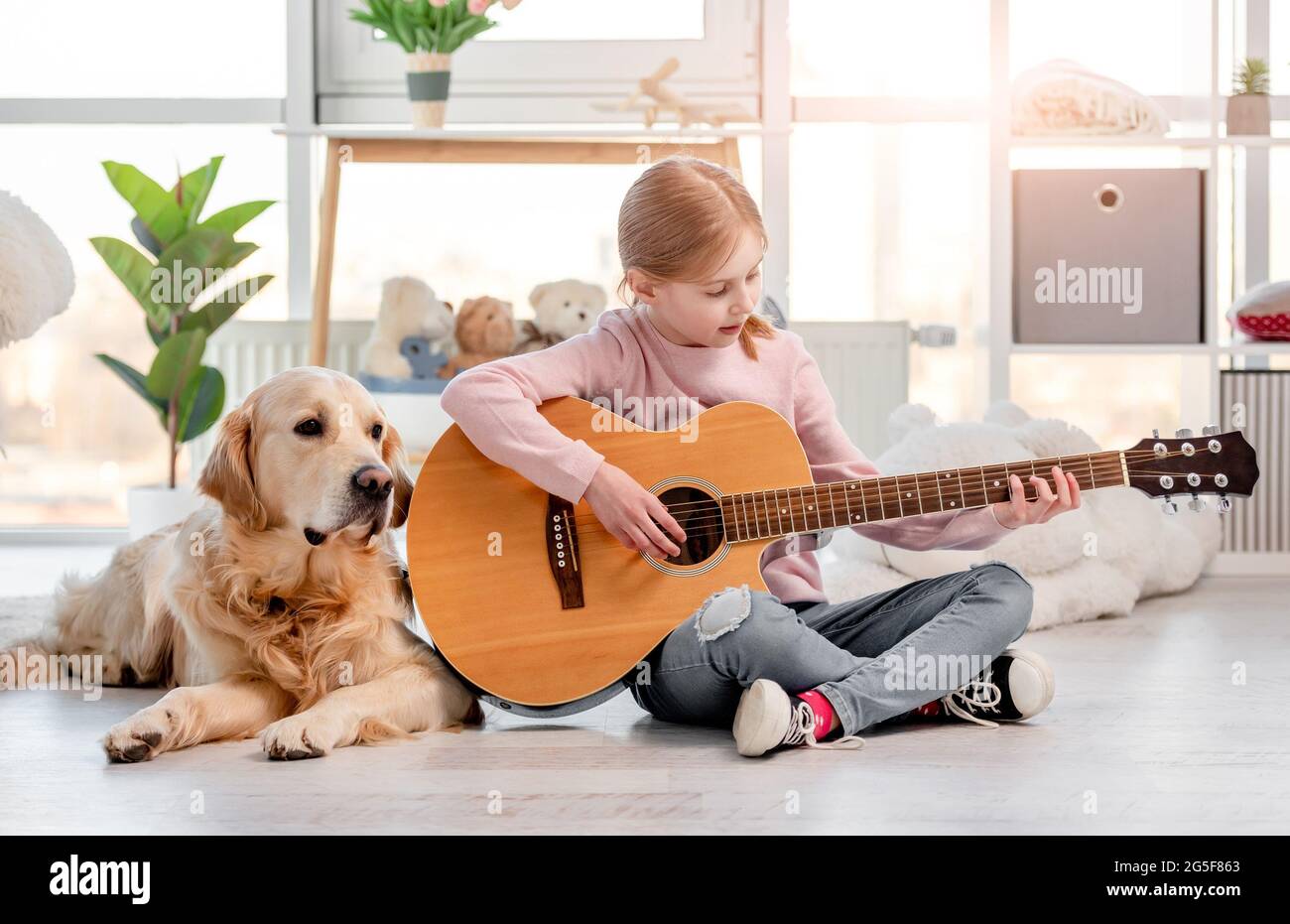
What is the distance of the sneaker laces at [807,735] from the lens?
151 centimetres

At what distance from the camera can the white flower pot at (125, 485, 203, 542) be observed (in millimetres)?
3131

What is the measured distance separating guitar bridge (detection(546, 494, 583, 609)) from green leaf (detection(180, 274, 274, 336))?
176 cm

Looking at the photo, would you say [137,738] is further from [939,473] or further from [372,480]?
[939,473]

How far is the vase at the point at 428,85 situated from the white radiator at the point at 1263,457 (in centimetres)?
212

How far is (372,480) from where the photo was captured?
154 centimetres

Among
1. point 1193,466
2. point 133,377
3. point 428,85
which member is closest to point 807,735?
point 1193,466

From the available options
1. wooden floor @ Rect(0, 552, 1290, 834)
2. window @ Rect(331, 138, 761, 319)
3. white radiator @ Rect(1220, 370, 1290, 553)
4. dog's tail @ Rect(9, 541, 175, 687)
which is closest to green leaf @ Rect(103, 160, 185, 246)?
window @ Rect(331, 138, 761, 319)

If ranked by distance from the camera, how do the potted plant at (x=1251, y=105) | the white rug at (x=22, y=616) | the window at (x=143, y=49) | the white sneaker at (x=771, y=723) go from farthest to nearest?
the window at (x=143, y=49), the potted plant at (x=1251, y=105), the white rug at (x=22, y=616), the white sneaker at (x=771, y=723)

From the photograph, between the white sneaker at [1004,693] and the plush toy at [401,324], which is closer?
the white sneaker at [1004,693]

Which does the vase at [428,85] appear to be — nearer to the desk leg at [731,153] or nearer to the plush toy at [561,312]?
the plush toy at [561,312]

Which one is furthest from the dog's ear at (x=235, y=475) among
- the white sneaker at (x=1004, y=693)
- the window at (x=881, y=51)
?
the window at (x=881, y=51)
